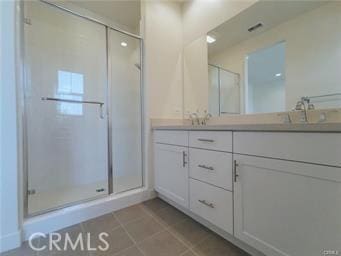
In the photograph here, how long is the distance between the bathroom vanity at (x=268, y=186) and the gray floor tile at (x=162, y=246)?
0.88 feet

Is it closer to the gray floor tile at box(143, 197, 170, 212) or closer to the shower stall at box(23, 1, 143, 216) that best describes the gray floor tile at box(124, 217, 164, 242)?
the gray floor tile at box(143, 197, 170, 212)

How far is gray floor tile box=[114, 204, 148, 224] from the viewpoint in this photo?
1568mm

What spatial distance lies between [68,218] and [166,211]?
85 cm

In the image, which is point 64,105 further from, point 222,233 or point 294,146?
point 294,146

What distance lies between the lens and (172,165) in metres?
1.68

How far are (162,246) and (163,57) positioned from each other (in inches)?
76.9

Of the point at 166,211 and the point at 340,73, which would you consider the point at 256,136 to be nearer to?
the point at 340,73

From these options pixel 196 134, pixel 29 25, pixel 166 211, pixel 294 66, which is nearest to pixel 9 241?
pixel 166 211

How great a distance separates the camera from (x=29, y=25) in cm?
197

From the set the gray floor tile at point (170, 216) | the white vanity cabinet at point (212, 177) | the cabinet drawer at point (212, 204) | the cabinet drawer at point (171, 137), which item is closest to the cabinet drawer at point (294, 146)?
the white vanity cabinet at point (212, 177)

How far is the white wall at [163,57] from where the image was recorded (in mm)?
2039

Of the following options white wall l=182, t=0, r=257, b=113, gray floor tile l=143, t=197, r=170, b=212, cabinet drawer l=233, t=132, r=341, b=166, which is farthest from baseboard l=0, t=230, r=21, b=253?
white wall l=182, t=0, r=257, b=113

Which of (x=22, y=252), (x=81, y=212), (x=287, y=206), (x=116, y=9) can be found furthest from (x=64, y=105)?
(x=287, y=206)

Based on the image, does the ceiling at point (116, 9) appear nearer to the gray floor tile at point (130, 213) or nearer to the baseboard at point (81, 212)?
the baseboard at point (81, 212)
